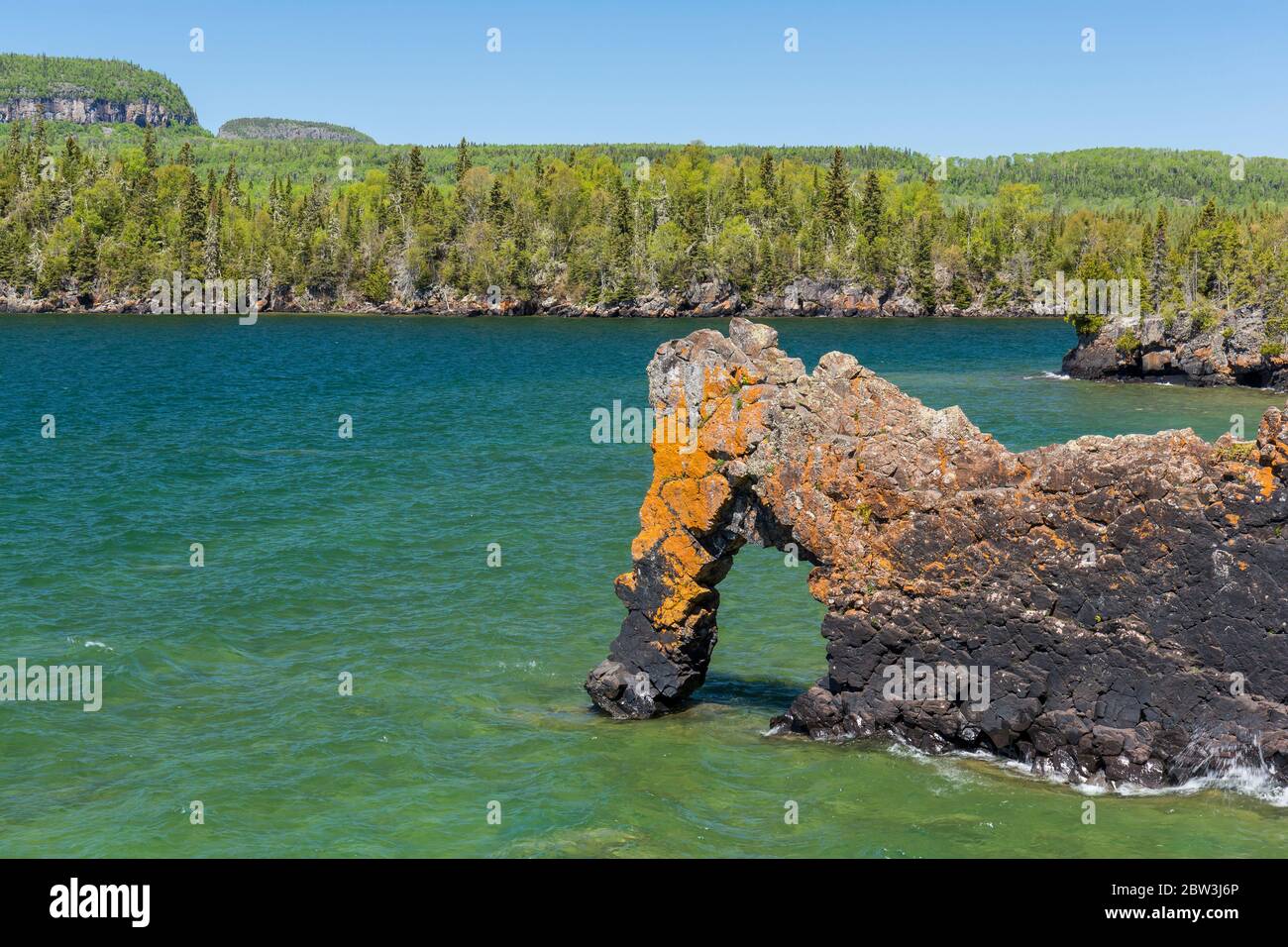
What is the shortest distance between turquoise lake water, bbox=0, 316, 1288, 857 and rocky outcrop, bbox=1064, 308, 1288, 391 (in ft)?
80.9

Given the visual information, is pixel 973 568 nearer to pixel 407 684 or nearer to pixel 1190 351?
pixel 407 684

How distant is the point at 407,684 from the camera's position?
949 inches

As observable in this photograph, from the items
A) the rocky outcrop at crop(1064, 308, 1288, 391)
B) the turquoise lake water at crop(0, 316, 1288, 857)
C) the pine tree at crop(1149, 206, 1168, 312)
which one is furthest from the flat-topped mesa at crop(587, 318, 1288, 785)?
the pine tree at crop(1149, 206, 1168, 312)

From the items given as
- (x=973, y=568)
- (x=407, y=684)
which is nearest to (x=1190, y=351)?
(x=973, y=568)

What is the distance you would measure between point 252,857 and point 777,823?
713cm

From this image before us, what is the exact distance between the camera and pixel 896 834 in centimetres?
1634

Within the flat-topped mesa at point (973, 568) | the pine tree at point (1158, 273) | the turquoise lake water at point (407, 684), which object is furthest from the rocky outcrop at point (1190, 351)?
the flat-topped mesa at point (973, 568)

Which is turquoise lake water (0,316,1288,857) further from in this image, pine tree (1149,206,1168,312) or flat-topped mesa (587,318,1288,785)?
pine tree (1149,206,1168,312)

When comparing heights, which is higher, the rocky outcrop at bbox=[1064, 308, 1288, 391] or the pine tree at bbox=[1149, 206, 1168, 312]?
the pine tree at bbox=[1149, 206, 1168, 312]

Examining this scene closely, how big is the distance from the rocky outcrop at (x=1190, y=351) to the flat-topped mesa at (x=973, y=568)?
237 ft

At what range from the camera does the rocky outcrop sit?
8194cm

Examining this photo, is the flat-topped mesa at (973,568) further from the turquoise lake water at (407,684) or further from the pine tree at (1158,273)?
the pine tree at (1158,273)

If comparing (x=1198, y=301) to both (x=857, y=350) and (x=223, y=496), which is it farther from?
(x=223, y=496)
